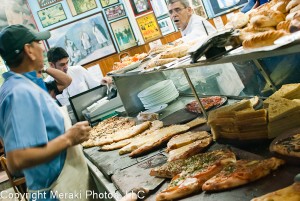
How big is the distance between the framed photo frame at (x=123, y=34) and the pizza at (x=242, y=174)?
5.87 metres

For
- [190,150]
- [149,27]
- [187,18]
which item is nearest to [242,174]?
[190,150]

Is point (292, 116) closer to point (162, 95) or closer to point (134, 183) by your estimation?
point (134, 183)

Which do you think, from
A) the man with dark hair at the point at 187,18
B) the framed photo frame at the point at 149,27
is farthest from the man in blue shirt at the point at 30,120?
the framed photo frame at the point at 149,27

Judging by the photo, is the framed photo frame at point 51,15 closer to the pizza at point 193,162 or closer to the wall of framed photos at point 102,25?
the wall of framed photos at point 102,25

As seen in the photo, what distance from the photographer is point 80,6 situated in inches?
277

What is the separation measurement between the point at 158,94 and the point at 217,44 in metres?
2.66

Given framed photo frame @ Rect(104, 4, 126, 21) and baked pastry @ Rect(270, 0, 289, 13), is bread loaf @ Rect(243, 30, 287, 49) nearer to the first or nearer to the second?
baked pastry @ Rect(270, 0, 289, 13)

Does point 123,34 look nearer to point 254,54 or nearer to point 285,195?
point 254,54

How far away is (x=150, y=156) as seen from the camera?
Result: 2711mm

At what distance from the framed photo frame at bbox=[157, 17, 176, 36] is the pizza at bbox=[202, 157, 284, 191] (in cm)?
593

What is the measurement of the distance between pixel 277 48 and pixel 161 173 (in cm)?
131

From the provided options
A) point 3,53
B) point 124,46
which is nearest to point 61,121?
point 3,53

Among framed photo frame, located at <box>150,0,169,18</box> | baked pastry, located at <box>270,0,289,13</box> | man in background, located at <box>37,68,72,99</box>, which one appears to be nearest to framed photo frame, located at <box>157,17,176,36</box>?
framed photo frame, located at <box>150,0,169,18</box>

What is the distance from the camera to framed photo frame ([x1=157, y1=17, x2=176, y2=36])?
7.29 meters
